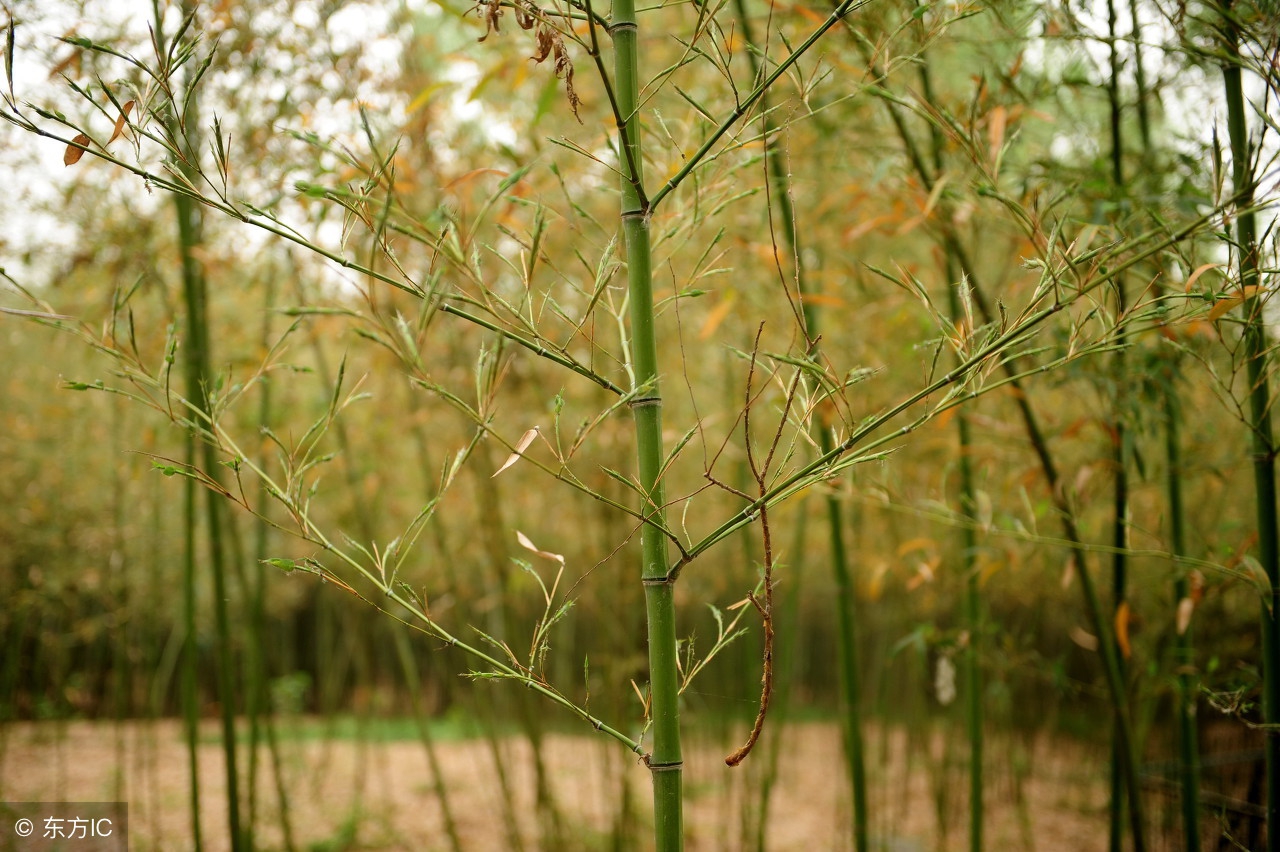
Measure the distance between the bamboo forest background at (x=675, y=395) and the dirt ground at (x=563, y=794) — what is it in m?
0.07

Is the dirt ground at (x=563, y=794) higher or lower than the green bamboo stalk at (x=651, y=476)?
lower

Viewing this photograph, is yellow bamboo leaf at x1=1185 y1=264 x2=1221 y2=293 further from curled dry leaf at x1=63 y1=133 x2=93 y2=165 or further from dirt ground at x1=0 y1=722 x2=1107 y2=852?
dirt ground at x1=0 y1=722 x2=1107 y2=852

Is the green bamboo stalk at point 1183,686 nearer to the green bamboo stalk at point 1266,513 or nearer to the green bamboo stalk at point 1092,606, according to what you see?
the green bamboo stalk at point 1092,606

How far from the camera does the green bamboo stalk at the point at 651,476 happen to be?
0.88 m

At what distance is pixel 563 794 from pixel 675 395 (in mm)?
3073

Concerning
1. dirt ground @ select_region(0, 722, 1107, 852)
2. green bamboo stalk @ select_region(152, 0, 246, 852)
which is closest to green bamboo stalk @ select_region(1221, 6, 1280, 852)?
green bamboo stalk @ select_region(152, 0, 246, 852)

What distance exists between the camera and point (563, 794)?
20.4ft

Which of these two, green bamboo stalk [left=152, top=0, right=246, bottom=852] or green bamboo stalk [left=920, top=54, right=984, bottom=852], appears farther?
green bamboo stalk [left=152, top=0, right=246, bottom=852]

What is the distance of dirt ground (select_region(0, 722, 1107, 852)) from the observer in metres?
4.71

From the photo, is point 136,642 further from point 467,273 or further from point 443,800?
point 467,273

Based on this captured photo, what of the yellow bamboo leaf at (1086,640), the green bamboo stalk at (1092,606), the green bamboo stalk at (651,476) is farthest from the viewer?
the yellow bamboo leaf at (1086,640)

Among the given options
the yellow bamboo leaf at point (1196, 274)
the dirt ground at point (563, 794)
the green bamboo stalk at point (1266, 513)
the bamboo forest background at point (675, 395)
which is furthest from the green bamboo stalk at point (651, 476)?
the dirt ground at point (563, 794)

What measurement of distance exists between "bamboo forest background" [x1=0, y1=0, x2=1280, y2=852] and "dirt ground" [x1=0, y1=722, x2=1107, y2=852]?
0.22 ft

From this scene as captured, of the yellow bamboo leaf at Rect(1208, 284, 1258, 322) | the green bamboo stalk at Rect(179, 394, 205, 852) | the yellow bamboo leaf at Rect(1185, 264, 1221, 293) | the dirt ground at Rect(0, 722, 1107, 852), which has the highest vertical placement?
the yellow bamboo leaf at Rect(1185, 264, 1221, 293)
